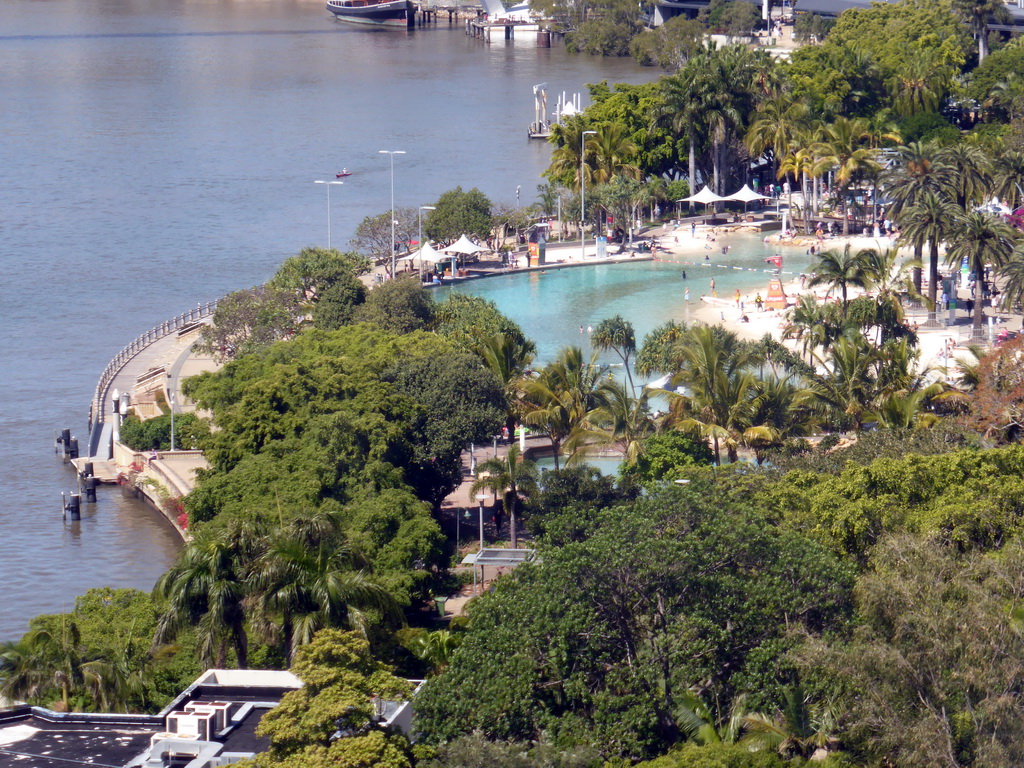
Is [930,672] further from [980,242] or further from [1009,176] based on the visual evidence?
[1009,176]

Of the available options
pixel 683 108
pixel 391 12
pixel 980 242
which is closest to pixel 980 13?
pixel 683 108

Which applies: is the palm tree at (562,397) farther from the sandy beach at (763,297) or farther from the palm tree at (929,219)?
the palm tree at (929,219)

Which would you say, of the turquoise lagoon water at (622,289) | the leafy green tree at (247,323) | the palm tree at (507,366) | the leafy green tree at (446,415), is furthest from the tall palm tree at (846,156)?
the leafy green tree at (446,415)

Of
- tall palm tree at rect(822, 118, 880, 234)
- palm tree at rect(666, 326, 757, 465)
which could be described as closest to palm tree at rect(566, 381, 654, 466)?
palm tree at rect(666, 326, 757, 465)

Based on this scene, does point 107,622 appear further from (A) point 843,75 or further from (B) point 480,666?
(A) point 843,75

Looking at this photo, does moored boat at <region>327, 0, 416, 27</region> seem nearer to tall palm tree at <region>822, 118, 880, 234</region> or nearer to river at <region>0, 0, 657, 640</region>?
river at <region>0, 0, 657, 640</region>

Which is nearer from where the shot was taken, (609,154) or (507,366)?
(507,366)
